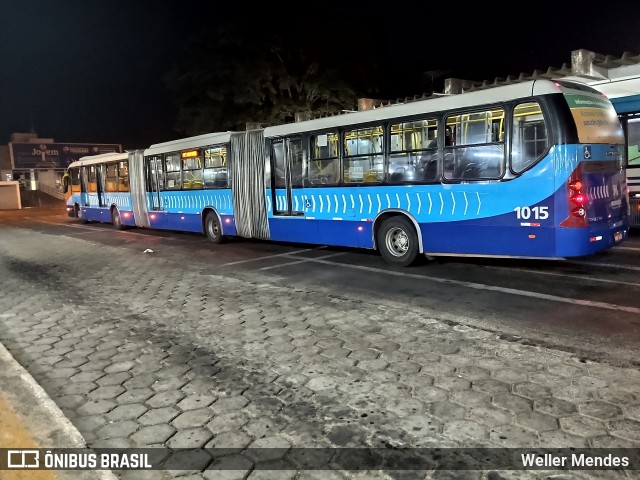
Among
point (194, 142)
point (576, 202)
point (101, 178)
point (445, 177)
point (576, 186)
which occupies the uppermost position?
point (194, 142)

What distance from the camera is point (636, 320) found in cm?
564

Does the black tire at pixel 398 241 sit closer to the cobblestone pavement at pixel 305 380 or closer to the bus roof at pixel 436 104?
the bus roof at pixel 436 104

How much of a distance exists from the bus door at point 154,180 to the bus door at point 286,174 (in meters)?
6.07

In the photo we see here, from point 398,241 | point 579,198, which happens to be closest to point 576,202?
point 579,198

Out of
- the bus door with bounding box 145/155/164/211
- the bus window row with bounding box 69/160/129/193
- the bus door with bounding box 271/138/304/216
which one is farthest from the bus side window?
the bus window row with bounding box 69/160/129/193

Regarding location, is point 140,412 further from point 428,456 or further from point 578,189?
point 578,189

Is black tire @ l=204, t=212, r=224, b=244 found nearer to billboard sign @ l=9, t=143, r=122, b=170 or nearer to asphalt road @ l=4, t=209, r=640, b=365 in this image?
asphalt road @ l=4, t=209, r=640, b=365

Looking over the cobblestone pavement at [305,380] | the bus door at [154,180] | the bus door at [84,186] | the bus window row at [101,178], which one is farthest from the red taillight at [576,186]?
the bus door at [84,186]

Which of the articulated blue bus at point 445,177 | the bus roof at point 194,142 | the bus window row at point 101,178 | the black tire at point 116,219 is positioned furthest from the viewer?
the black tire at point 116,219

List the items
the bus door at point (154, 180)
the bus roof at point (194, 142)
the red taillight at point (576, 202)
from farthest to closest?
the bus door at point (154, 180), the bus roof at point (194, 142), the red taillight at point (576, 202)

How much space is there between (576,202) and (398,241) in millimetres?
3244

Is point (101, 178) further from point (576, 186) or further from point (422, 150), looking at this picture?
point (576, 186)

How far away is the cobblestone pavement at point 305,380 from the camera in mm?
3412

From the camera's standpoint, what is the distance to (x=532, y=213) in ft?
24.5
